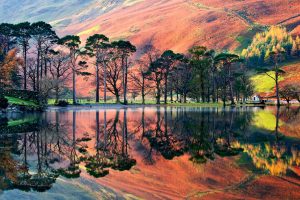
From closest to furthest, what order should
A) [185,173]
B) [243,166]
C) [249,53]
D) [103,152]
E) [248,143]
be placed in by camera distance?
[185,173], [243,166], [103,152], [248,143], [249,53]

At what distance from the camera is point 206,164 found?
13281 millimetres

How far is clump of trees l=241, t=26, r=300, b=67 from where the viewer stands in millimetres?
156038

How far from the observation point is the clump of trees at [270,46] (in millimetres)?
156038

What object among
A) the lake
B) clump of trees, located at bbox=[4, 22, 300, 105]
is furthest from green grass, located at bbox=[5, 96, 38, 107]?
the lake

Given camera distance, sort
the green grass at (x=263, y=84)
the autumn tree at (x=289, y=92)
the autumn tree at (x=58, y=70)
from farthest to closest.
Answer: the green grass at (x=263, y=84) < the autumn tree at (x=289, y=92) < the autumn tree at (x=58, y=70)

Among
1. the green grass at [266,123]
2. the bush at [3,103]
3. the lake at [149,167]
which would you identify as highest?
the bush at [3,103]

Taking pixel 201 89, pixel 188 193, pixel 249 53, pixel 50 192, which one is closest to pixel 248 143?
pixel 188 193

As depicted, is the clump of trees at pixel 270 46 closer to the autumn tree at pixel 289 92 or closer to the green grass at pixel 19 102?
the autumn tree at pixel 289 92

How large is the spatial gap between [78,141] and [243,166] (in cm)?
908

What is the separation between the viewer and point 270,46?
540ft

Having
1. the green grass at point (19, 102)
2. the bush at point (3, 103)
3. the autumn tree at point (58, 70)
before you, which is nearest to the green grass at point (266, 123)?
the bush at point (3, 103)

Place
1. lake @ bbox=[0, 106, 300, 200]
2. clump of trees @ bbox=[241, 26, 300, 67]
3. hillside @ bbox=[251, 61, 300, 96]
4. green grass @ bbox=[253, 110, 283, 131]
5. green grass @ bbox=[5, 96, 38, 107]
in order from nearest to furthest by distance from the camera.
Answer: lake @ bbox=[0, 106, 300, 200] < green grass @ bbox=[253, 110, 283, 131] < green grass @ bbox=[5, 96, 38, 107] < hillside @ bbox=[251, 61, 300, 96] < clump of trees @ bbox=[241, 26, 300, 67]

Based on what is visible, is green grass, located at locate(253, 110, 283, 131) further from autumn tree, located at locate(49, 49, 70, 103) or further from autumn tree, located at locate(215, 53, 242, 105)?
autumn tree, located at locate(215, 53, 242, 105)

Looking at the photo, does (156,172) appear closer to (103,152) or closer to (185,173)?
(185,173)
